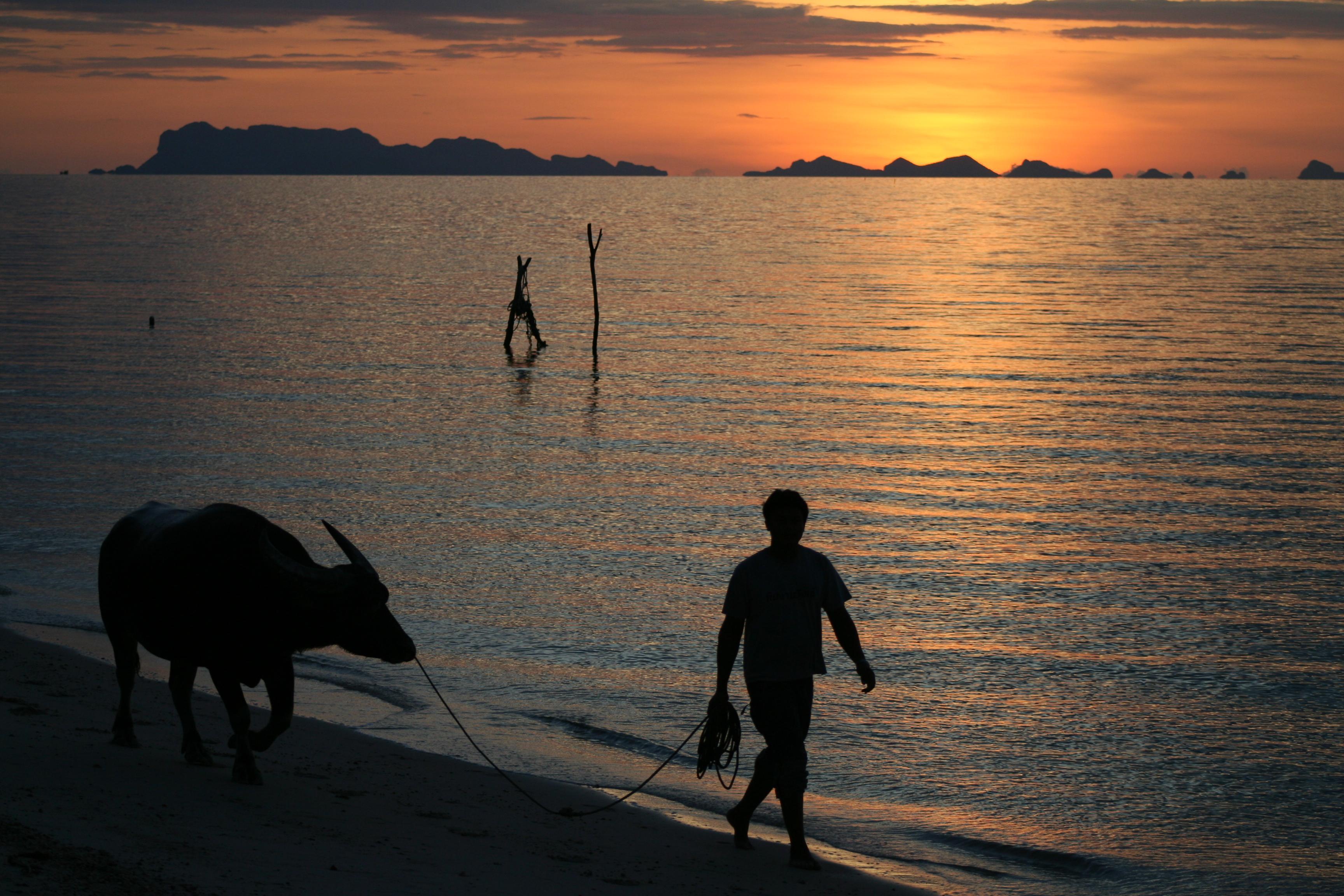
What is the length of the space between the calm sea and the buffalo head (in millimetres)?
2467

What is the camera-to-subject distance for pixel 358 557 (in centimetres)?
746

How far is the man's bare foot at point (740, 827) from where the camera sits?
748cm

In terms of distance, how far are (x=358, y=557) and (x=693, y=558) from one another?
31.1 ft

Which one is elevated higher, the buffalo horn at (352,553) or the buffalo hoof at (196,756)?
the buffalo horn at (352,553)

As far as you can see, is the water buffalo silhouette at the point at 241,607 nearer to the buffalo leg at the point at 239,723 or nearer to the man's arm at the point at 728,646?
the buffalo leg at the point at 239,723

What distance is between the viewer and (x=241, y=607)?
24.0 feet

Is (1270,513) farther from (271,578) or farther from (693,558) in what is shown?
(271,578)

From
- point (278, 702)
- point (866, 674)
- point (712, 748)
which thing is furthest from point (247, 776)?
point (866, 674)

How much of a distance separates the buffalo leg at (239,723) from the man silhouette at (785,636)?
2.94 m

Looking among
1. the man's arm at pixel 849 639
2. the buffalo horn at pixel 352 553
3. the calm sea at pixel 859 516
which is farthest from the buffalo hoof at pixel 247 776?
the man's arm at pixel 849 639

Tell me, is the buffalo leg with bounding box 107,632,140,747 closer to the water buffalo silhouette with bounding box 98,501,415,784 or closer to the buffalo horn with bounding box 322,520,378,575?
the water buffalo silhouette with bounding box 98,501,415,784

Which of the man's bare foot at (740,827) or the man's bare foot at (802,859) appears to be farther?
the man's bare foot at (740,827)

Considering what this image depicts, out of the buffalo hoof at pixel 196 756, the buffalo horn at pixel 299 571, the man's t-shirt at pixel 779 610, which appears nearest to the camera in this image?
the man's t-shirt at pixel 779 610

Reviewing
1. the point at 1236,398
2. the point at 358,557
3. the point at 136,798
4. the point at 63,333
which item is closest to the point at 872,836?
the point at 358,557
